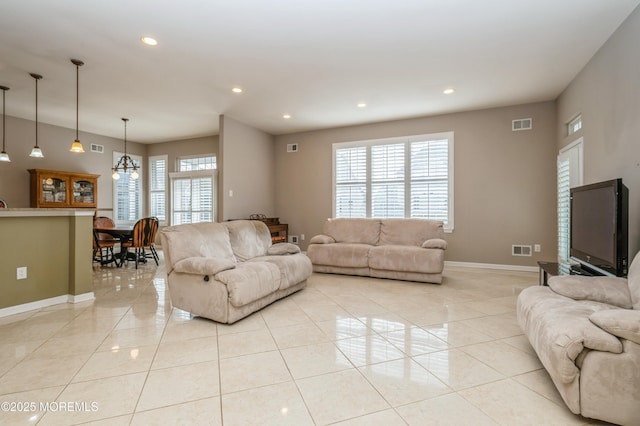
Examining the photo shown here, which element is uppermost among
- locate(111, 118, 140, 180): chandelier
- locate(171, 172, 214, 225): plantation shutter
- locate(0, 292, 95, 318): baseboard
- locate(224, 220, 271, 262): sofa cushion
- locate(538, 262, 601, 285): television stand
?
locate(111, 118, 140, 180): chandelier

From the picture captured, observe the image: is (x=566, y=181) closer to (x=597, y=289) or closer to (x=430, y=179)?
(x=430, y=179)

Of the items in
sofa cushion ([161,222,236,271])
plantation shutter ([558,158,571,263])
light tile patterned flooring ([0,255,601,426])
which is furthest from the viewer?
plantation shutter ([558,158,571,263])

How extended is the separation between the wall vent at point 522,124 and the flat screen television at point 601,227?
7.55 ft

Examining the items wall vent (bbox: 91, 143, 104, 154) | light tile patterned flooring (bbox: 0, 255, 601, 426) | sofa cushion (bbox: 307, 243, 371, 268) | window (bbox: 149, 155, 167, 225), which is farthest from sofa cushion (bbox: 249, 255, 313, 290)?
wall vent (bbox: 91, 143, 104, 154)

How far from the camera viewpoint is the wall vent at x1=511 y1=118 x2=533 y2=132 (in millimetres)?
5117

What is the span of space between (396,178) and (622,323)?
4.73 metres

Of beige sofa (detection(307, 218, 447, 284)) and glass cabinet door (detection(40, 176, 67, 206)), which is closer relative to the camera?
beige sofa (detection(307, 218, 447, 284))

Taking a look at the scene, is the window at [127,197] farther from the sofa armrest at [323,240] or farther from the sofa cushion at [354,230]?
the sofa cushion at [354,230]

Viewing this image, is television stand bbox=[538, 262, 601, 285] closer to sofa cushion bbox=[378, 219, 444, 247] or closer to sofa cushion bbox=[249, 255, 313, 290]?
sofa cushion bbox=[378, 219, 444, 247]

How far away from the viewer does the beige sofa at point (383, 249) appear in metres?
4.45

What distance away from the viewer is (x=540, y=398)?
1.77 m

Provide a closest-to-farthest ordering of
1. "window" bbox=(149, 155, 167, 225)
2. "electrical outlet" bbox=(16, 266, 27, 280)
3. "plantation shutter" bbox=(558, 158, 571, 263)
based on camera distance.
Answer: "electrical outlet" bbox=(16, 266, 27, 280) < "plantation shutter" bbox=(558, 158, 571, 263) < "window" bbox=(149, 155, 167, 225)

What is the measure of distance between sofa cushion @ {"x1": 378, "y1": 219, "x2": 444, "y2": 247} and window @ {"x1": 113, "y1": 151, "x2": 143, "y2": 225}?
19.6ft

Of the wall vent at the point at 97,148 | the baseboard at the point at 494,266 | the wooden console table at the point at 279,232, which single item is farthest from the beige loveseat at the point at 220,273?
the wall vent at the point at 97,148
